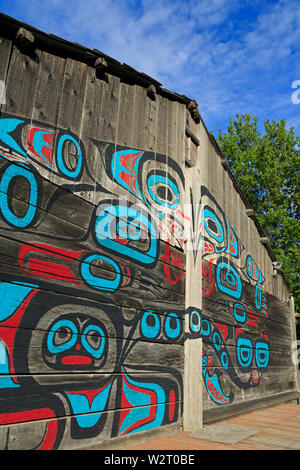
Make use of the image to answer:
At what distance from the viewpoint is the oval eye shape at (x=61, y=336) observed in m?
2.61

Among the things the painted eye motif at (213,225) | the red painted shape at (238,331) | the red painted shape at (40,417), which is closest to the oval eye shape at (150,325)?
the red painted shape at (40,417)

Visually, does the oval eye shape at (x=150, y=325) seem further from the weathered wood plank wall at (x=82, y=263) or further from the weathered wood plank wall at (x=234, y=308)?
the weathered wood plank wall at (x=234, y=308)

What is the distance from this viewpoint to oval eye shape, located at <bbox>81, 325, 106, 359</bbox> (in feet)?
9.42

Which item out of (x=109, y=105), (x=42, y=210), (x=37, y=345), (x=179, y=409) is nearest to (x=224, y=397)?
(x=179, y=409)

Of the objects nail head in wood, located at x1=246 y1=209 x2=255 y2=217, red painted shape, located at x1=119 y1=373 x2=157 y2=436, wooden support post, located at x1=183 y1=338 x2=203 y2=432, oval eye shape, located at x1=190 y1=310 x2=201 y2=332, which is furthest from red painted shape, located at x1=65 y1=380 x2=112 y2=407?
→ nail head in wood, located at x1=246 y1=209 x2=255 y2=217

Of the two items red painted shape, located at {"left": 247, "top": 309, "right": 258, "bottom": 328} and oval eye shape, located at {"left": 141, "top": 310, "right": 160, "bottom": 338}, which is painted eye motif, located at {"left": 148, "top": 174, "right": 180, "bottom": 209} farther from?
red painted shape, located at {"left": 247, "top": 309, "right": 258, "bottom": 328}

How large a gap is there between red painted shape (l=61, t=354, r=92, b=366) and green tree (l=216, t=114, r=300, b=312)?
47.0 feet

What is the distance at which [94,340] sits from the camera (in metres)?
2.94

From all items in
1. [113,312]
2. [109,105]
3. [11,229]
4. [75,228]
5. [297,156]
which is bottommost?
[113,312]

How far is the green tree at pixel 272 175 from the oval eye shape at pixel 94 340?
14.1 m

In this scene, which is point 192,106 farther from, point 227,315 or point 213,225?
point 227,315

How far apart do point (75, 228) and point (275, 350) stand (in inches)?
232

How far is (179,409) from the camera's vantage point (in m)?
3.80
